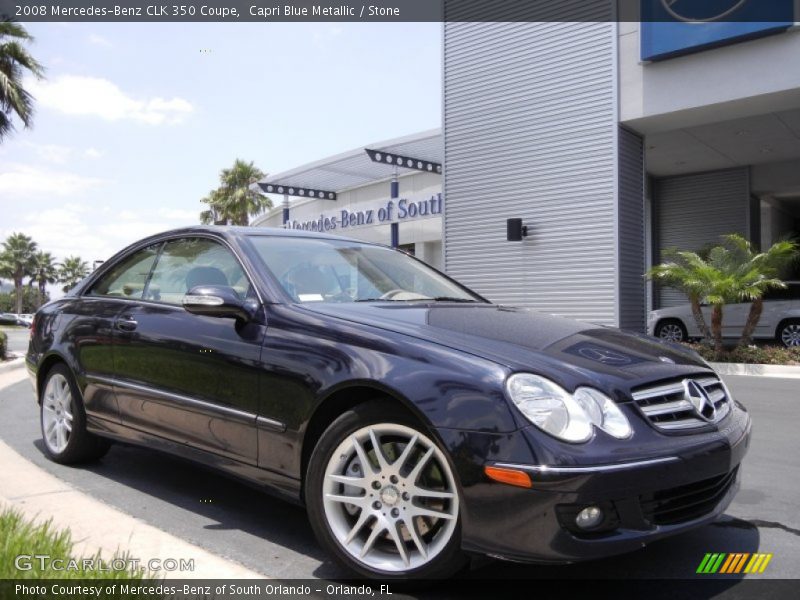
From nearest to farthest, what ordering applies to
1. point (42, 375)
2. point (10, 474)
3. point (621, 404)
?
point (621, 404), point (10, 474), point (42, 375)

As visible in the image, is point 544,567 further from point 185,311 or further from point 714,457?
point 185,311

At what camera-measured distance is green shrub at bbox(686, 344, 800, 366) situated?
11422 millimetres

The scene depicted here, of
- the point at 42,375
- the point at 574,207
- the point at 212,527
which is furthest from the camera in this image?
the point at 574,207

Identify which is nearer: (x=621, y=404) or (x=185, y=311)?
(x=621, y=404)

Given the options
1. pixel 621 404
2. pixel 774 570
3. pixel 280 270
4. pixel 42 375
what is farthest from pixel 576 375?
pixel 42 375

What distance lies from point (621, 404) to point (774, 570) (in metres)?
1.11

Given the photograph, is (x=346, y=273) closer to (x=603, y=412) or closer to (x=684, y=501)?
(x=603, y=412)

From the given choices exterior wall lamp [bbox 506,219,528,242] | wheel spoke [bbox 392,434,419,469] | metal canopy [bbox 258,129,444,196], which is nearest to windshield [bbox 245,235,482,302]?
wheel spoke [bbox 392,434,419,469]

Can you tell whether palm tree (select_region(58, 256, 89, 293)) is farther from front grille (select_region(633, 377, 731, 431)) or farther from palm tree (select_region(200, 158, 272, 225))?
front grille (select_region(633, 377, 731, 431))

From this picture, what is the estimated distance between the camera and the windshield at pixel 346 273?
3.50 m

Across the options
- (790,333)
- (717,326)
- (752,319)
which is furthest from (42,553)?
(790,333)

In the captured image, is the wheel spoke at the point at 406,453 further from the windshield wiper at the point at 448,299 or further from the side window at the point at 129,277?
the side window at the point at 129,277

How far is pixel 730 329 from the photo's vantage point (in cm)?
1443

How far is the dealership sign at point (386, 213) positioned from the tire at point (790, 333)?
10.5 meters
